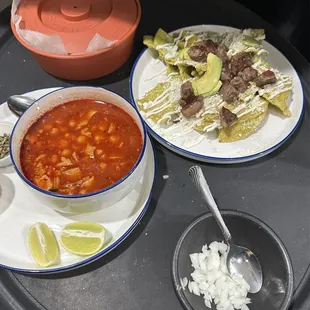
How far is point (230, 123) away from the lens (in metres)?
1.39

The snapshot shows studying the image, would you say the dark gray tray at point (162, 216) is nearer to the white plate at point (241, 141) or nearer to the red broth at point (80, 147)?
the white plate at point (241, 141)

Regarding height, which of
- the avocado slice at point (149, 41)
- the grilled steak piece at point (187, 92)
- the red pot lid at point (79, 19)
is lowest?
the grilled steak piece at point (187, 92)

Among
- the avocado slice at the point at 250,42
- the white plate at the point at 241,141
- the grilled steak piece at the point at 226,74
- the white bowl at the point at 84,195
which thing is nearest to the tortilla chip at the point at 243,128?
the white plate at the point at 241,141

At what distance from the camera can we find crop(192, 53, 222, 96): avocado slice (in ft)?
4.83

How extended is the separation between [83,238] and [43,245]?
104 millimetres

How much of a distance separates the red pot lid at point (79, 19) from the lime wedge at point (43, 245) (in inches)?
23.8

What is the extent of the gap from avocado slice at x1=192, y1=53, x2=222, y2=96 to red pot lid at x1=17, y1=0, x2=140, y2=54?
11.7 inches

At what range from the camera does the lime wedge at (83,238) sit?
3.59ft

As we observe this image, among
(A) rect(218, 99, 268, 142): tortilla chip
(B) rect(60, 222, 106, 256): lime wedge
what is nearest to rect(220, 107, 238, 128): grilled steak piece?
(A) rect(218, 99, 268, 142): tortilla chip

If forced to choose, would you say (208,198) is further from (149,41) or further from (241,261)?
(149,41)

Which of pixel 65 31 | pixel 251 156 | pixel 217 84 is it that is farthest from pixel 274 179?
pixel 65 31

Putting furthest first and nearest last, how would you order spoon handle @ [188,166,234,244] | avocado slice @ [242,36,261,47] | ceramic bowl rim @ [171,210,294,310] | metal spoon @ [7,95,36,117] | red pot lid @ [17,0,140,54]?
avocado slice @ [242,36,261,47]
red pot lid @ [17,0,140,54]
metal spoon @ [7,95,36,117]
spoon handle @ [188,166,234,244]
ceramic bowl rim @ [171,210,294,310]

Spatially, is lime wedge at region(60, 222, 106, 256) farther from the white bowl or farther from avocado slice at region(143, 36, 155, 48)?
avocado slice at region(143, 36, 155, 48)

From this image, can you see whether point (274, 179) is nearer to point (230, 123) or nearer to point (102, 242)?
point (230, 123)
